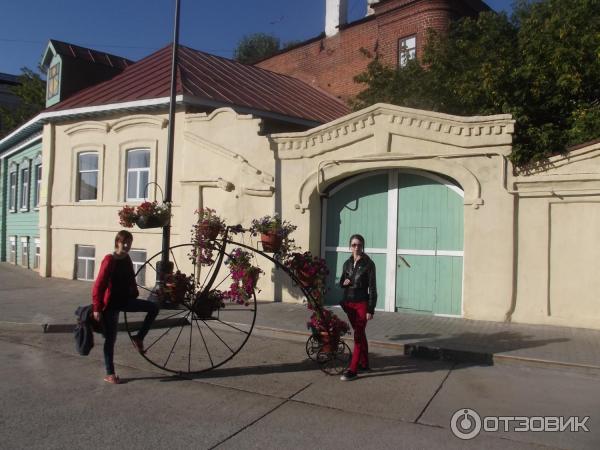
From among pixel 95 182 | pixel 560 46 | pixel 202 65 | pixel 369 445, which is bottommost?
pixel 369 445

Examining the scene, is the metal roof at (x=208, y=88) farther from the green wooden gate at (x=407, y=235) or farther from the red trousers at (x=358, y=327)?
the red trousers at (x=358, y=327)

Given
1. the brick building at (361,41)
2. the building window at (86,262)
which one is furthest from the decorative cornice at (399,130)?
the brick building at (361,41)

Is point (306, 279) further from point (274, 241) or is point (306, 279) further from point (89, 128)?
point (89, 128)

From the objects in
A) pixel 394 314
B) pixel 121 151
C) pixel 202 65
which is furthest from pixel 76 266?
pixel 394 314

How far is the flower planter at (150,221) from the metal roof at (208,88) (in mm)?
4366

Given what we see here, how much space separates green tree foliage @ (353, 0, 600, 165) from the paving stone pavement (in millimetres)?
2949

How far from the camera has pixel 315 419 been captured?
4.84m

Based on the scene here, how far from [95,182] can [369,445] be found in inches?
496

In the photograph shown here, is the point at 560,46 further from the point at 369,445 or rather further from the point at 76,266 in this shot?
the point at 76,266

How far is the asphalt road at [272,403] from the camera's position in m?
4.37

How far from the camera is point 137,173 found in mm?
13891

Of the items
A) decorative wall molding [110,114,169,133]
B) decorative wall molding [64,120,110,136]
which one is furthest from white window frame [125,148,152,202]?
decorative wall molding [64,120,110,136]

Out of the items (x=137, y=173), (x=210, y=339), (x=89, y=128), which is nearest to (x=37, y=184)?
(x=89, y=128)

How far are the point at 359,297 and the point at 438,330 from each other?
2937 millimetres
